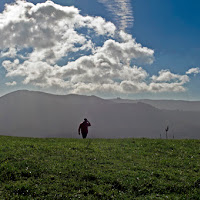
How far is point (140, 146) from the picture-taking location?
919 inches

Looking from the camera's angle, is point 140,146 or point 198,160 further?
point 140,146

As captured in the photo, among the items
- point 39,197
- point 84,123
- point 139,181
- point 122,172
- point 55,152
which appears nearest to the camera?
point 39,197

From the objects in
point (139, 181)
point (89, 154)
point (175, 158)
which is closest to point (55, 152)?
point (89, 154)

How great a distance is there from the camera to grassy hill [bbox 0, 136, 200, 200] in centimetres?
1237

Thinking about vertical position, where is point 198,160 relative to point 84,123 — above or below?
below

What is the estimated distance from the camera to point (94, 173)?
14.5m

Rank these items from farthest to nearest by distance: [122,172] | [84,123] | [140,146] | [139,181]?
[84,123]
[140,146]
[122,172]
[139,181]

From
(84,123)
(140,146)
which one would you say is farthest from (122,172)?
(84,123)

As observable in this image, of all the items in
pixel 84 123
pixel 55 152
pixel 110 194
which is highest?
pixel 84 123

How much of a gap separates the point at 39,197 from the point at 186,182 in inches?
327

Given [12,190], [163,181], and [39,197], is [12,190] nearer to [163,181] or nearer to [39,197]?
[39,197]

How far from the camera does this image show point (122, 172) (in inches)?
586

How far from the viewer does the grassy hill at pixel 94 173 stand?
1237 centimetres

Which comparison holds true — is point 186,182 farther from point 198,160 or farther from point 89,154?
point 89,154
